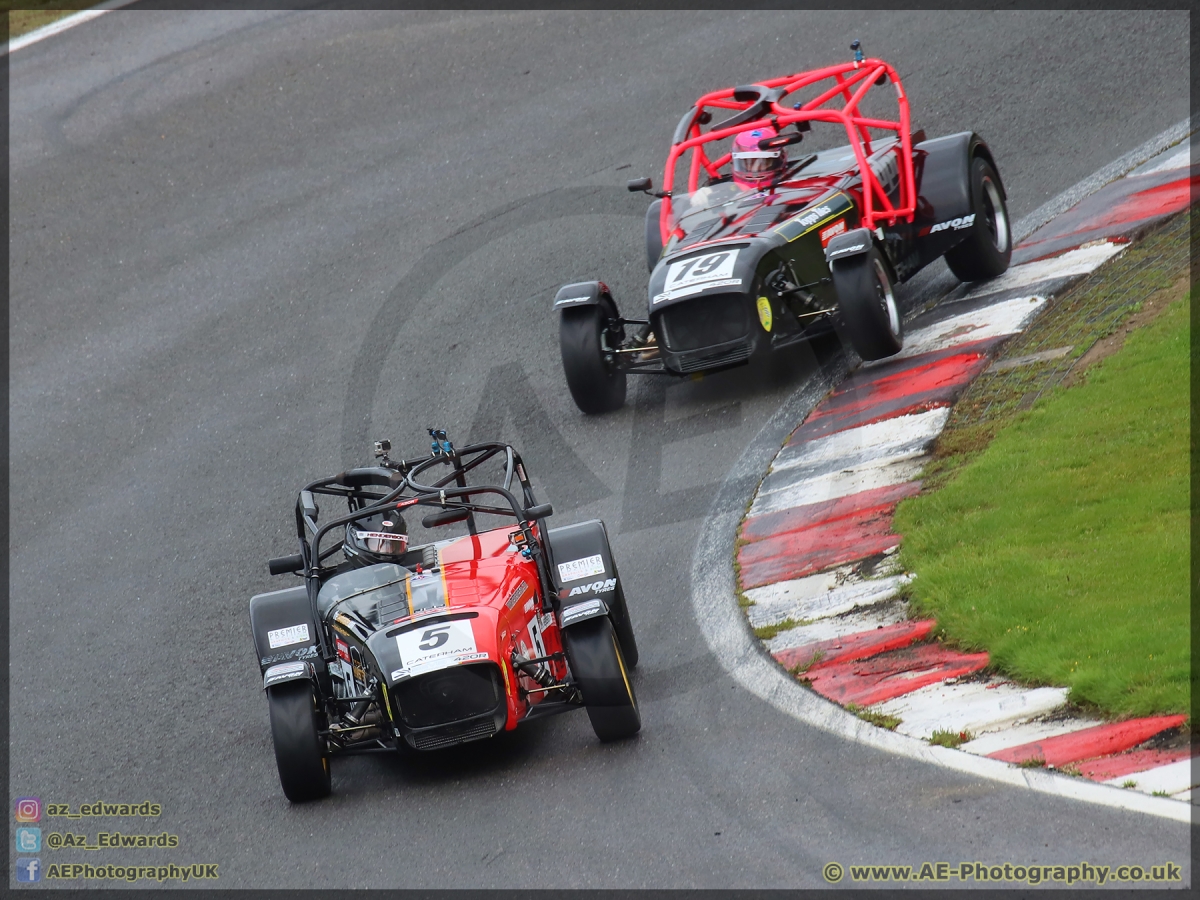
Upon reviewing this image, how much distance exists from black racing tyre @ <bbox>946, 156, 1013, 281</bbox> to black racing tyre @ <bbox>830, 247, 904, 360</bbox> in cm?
123

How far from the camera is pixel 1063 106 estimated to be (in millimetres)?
13656

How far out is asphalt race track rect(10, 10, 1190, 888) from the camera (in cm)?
614

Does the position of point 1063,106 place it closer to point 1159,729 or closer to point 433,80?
point 433,80

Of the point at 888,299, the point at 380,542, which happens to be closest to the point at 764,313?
the point at 888,299

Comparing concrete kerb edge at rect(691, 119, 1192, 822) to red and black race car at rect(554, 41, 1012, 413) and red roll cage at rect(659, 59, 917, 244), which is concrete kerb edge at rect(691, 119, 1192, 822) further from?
red roll cage at rect(659, 59, 917, 244)

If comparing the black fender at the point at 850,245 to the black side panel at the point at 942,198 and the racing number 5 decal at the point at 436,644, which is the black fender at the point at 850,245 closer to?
the black side panel at the point at 942,198

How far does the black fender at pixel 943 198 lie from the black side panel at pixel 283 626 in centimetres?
590

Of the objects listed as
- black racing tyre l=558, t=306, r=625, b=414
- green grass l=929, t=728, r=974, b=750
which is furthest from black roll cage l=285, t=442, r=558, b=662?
black racing tyre l=558, t=306, r=625, b=414

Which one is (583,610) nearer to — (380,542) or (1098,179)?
(380,542)

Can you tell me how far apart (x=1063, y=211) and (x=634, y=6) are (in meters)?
7.06

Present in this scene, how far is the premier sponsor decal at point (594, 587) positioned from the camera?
7328mm

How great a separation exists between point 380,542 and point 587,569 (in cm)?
112

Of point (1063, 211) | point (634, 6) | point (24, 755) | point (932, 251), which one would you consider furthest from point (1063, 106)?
point (24, 755)

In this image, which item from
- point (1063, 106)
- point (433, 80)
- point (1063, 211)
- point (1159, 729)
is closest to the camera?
point (1159, 729)
